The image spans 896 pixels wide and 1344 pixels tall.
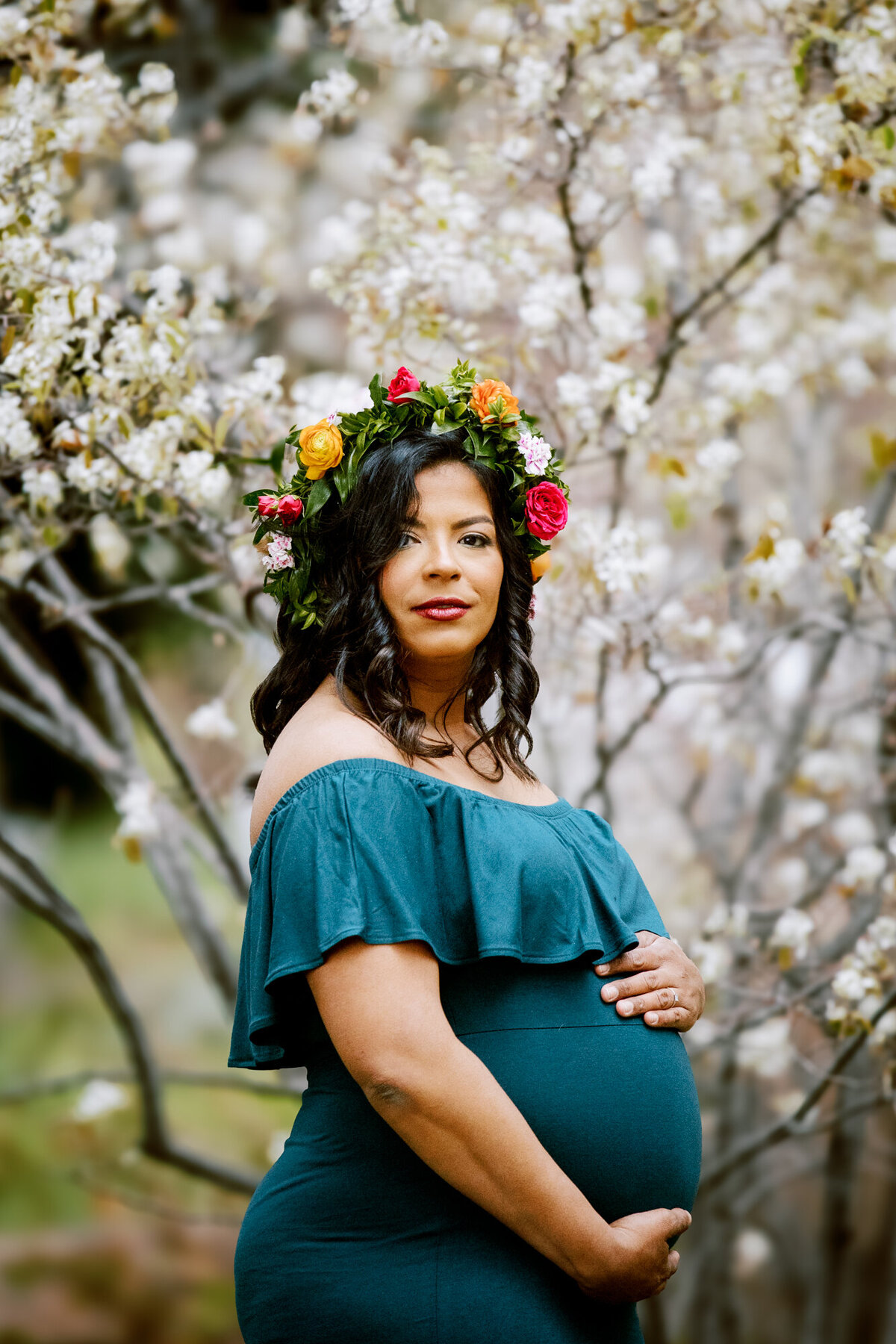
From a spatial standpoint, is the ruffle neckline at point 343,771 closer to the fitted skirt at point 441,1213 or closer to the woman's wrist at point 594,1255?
the fitted skirt at point 441,1213

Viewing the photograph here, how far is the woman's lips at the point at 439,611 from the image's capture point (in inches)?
61.0

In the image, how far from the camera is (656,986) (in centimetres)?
158

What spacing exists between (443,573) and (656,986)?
2.17 feet

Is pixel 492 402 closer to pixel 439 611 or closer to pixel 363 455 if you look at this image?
pixel 363 455

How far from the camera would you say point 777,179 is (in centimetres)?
294

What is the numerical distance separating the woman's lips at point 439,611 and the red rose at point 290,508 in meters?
0.26

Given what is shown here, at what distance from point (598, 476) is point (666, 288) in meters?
0.64

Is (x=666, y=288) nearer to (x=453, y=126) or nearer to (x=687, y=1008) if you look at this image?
A: (x=453, y=126)

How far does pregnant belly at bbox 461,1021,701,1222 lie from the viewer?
1.41 m

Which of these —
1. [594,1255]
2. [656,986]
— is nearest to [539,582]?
[656,986]

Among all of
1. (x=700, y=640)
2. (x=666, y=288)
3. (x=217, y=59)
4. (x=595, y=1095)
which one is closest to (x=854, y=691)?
(x=700, y=640)

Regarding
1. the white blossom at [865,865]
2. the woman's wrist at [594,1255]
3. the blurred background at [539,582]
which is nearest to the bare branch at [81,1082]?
the blurred background at [539,582]

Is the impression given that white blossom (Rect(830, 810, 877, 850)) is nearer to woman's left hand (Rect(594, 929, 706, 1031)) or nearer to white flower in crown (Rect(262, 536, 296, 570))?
woman's left hand (Rect(594, 929, 706, 1031))

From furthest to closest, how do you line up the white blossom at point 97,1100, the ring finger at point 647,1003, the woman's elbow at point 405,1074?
the white blossom at point 97,1100
the ring finger at point 647,1003
the woman's elbow at point 405,1074
